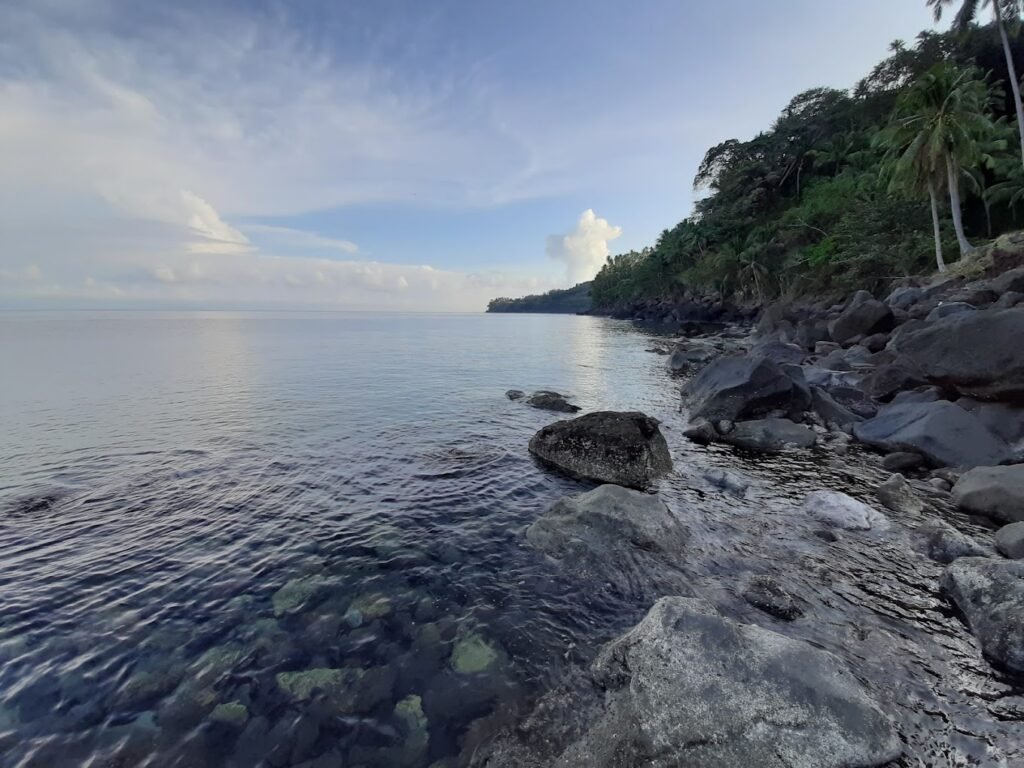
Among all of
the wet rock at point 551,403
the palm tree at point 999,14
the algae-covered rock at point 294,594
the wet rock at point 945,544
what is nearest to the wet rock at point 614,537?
the algae-covered rock at point 294,594

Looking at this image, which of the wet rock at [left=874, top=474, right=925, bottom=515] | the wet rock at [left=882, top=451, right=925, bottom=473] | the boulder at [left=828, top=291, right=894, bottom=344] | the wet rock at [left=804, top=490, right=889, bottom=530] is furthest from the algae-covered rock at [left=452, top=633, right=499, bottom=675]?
the boulder at [left=828, top=291, right=894, bottom=344]

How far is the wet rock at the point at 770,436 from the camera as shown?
51.6 feet

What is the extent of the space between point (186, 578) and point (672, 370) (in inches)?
1289

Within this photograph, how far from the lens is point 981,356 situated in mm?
14086

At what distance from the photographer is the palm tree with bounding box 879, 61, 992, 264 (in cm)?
3625

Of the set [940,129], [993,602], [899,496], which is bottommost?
[899,496]

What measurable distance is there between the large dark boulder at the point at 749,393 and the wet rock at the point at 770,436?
1085 millimetres

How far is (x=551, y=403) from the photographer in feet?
75.7

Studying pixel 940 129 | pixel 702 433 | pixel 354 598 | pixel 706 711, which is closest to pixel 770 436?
pixel 702 433

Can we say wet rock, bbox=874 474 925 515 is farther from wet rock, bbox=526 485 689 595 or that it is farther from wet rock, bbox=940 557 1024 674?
wet rock, bbox=526 485 689 595

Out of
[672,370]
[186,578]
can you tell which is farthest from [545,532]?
[672,370]

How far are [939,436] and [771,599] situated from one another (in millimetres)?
9714

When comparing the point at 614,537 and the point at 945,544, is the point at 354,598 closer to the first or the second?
the point at 614,537

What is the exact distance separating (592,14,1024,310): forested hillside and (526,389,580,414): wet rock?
37.8 meters
